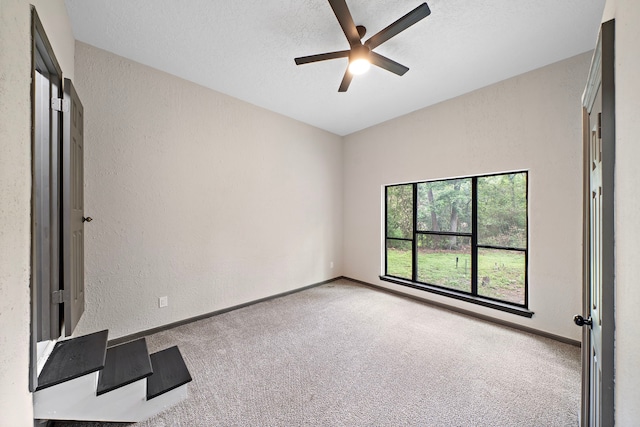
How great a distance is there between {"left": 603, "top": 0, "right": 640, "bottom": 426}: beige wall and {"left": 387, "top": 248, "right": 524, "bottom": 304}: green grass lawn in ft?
8.27

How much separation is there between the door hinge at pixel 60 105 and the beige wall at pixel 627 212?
275 cm

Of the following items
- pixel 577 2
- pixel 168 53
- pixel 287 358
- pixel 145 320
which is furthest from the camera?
pixel 145 320

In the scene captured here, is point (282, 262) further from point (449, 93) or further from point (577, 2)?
point (577, 2)

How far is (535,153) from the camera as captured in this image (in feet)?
8.76

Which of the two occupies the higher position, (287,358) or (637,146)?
(637,146)

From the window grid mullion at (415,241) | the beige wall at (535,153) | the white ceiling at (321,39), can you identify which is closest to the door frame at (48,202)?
the white ceiling at (321,39)

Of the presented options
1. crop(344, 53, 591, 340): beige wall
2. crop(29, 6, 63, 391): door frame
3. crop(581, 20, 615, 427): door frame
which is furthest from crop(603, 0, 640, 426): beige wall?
crop(29, 6, 63, 391): door frame

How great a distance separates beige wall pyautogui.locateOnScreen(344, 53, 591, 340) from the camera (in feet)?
8.07

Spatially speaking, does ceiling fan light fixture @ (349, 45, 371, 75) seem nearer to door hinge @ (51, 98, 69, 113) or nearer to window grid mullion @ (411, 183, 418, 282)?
door hinge @ (51, 98, 69, 113)

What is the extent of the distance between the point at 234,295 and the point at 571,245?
3.86 meters

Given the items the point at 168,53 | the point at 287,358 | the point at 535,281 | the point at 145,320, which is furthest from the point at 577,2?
the point at 145,320

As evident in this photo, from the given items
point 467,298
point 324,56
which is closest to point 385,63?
point 324,56

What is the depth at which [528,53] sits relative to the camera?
2391 millimetres

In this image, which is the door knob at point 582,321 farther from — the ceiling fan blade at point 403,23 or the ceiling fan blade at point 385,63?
the ceiling fan blade at point 385,63
